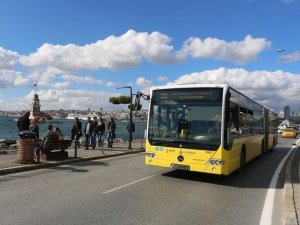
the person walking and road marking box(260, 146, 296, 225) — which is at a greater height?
the person walking

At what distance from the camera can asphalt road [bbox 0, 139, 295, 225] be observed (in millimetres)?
7352

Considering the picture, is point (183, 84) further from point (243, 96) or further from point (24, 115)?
point (24, 115)

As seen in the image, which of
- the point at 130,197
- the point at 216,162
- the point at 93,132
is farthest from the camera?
the point at 93,132

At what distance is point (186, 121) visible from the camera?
468 inches

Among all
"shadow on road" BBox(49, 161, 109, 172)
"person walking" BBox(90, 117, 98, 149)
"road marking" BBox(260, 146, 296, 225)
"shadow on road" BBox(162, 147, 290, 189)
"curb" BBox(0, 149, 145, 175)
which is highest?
"person walking" BBox(90, 117, 98, 149)

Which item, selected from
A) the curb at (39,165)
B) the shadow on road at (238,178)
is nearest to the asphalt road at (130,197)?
the shadow on road at (238,178)

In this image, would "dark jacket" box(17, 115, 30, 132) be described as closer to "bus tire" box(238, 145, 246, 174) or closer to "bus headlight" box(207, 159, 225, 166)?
"bus headlight" box(207, 159, 225, 166)

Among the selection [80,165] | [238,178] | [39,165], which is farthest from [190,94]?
[39,165]

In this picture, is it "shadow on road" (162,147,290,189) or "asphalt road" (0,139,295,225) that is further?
"shadow on road" (162,147,290,189)

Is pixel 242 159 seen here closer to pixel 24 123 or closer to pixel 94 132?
pixel 24 123

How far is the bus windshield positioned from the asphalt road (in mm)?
1175

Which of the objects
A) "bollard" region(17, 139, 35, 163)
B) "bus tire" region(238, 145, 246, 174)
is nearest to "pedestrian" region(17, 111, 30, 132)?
"bollard" region(17, 139, 35, 163)

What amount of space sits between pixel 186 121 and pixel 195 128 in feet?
1.17

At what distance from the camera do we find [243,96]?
14398mm
